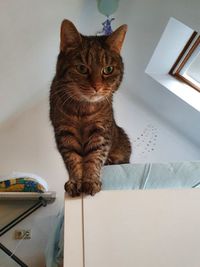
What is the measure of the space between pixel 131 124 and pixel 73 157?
4.08 feet

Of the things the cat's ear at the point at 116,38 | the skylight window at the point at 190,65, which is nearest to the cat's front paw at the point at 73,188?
the cat's ear at the point at 116,38

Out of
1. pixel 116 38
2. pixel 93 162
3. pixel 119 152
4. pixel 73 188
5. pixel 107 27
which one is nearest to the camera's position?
pixel 73 188

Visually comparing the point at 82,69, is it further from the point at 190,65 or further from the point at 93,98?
the point at 190,65

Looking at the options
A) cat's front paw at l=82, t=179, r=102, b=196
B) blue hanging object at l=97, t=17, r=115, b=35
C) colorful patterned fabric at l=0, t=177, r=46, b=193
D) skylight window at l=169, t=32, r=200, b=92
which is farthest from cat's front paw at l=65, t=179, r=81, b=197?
skylight window at l=169, t=32, r=200, b=92

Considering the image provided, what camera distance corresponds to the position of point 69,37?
2.65 feet

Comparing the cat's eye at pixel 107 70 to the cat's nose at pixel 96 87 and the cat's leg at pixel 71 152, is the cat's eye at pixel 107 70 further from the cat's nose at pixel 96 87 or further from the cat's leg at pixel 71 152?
the cat's leg at pixel 71 152

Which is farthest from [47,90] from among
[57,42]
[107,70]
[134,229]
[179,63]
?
[134,229]

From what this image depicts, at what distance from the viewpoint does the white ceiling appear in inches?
49.4

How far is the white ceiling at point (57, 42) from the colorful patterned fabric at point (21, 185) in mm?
535

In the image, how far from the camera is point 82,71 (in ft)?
2.51

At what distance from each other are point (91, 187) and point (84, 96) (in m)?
0.31

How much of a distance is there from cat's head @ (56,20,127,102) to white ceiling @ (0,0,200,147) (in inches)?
22.3

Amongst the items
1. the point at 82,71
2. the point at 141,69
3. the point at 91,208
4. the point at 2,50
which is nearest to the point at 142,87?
the point at 141,69

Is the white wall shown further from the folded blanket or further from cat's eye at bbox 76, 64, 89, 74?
the folded blanket
